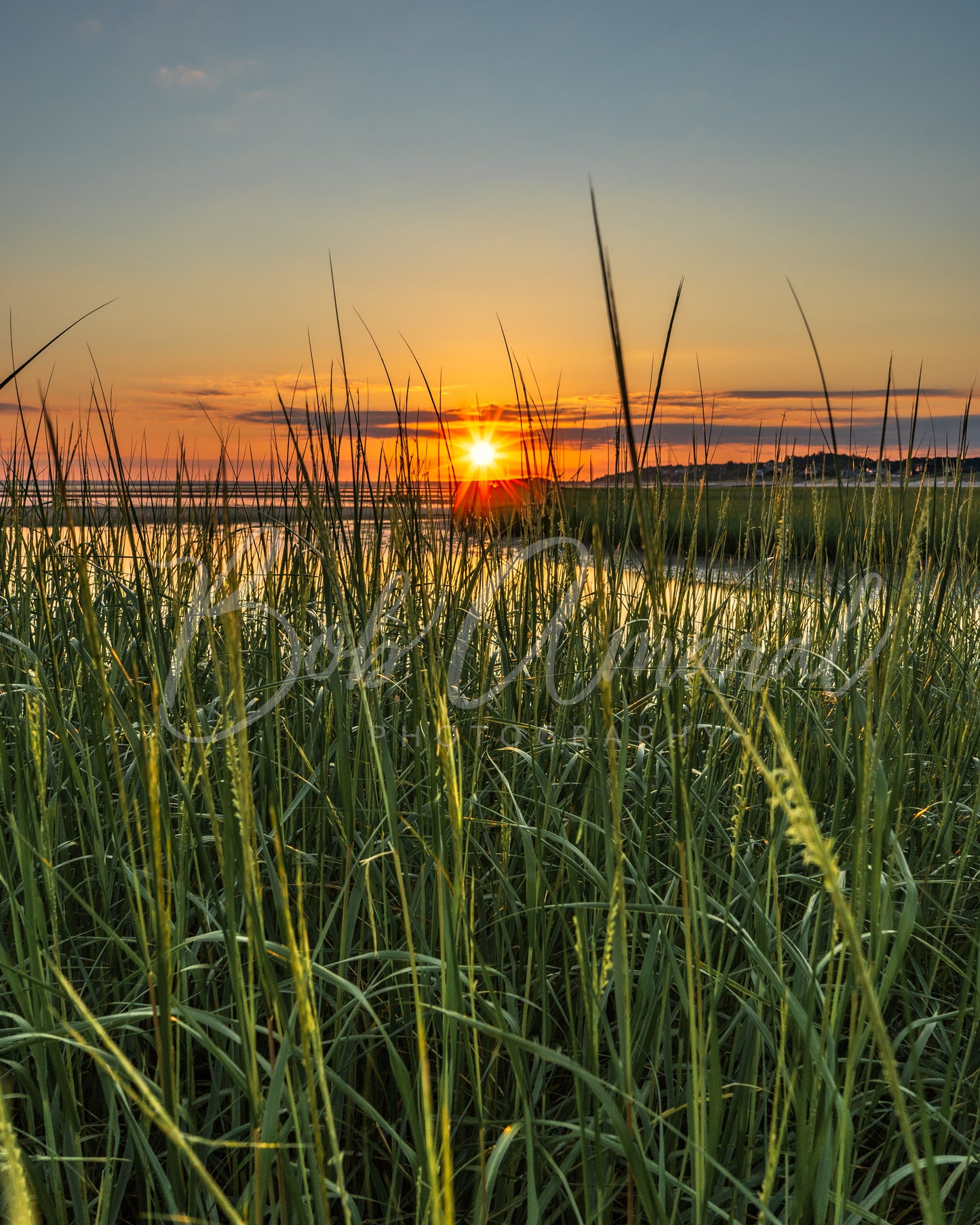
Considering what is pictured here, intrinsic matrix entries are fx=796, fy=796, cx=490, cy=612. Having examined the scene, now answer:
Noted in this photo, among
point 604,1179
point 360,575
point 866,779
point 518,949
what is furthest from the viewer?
point 518,949

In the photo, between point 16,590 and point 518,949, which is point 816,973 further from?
point 16,590

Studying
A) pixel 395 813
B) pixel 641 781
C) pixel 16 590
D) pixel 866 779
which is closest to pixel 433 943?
pixel 395 813

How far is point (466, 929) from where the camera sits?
3.48ft

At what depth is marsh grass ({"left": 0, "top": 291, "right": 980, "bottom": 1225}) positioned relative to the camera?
27.8 inches

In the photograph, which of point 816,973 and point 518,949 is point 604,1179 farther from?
point 518,949

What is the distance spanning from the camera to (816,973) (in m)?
0.84

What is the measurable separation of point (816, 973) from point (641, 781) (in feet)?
1.76

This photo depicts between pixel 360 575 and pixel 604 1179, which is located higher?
pixel 360 575

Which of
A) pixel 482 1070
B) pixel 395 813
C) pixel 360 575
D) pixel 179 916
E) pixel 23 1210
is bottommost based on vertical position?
pixel 482 1070

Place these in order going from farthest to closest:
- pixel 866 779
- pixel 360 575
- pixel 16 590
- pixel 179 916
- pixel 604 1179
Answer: pixel 16 590, pixel 360 575, pixel 179 916, pixel 604 1179, pixel 866 779

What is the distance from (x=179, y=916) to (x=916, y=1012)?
1298mm

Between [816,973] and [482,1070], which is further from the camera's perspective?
[482,1070]

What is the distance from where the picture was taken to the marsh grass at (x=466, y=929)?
0.71 m

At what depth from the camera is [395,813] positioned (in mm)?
1002
